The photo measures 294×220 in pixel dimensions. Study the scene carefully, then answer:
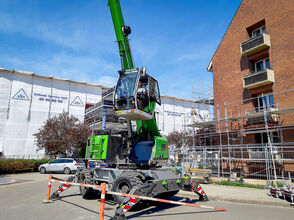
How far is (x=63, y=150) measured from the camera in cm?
2355

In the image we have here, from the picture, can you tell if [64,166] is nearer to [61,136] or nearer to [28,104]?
[61,136]

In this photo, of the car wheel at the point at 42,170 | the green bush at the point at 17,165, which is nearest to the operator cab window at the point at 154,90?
the car wheel at the point at 42,170

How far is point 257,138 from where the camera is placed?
49.6 ft

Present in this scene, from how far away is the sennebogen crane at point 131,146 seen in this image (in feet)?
22.9

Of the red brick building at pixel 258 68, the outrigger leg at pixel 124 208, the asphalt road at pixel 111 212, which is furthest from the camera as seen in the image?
the red brick building at pixel 258 68

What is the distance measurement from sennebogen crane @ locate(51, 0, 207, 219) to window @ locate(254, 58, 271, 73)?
11.1m

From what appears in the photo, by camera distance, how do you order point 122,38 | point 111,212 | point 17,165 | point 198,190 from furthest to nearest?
point 17,165, point 122,38, point 198,190, point 111,212

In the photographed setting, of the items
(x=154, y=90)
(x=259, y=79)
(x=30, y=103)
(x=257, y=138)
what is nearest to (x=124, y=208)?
(x=154, y=90)

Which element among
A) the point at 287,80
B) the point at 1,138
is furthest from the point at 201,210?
the point at 1,138

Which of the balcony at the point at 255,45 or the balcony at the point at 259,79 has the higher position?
the balcony at the point at 255,45

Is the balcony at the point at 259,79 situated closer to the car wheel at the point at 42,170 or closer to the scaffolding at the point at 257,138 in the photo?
the scaffolding at the point at 257,138

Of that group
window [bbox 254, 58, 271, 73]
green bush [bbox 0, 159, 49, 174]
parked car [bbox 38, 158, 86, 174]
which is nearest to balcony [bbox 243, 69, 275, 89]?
window [bbox 254, 58, 271, 73]

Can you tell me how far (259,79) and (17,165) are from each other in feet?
68.6

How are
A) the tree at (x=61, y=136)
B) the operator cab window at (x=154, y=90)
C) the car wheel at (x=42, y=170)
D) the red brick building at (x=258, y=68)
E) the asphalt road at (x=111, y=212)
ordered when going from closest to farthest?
Result: the asphalt road at (x=111, y=212)
the operator cab window at (x=154, y=90)
the red brick building at (x=258, y=68)
the car wheel at (x=42, y=170)
the tree at (x=61, y=136)
